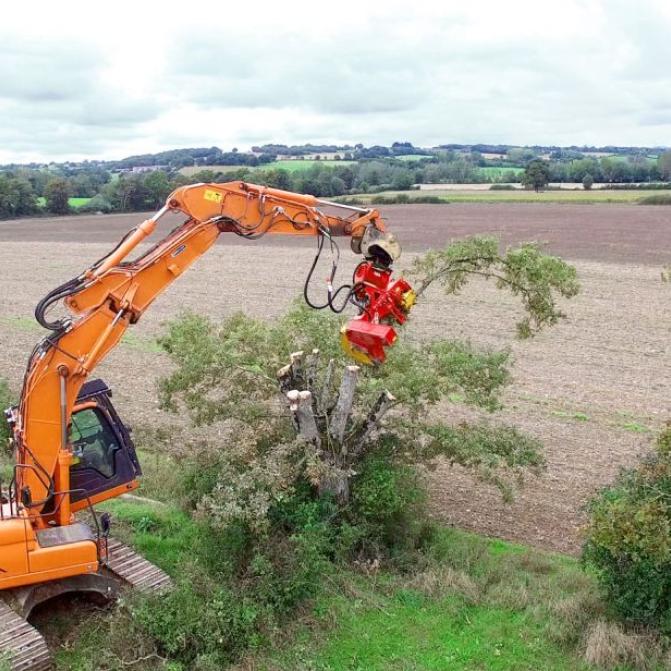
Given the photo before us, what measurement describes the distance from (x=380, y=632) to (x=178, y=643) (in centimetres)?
237

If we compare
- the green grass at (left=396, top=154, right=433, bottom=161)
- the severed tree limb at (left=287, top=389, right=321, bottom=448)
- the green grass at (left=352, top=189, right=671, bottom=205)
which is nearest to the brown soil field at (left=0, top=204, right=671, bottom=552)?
the severed tree limb at (left=287, top=389, right=321, bottom=448)

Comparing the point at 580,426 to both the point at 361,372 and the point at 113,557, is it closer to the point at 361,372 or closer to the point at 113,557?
the point at 361,372

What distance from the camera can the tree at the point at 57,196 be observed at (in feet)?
267

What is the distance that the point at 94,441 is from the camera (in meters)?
9.73

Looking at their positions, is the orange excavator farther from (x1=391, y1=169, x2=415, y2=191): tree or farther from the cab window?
(x1=391, y1=169, x2=415, y2=191): tree

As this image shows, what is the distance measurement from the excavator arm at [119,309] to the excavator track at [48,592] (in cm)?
81

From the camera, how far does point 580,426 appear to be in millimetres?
16344

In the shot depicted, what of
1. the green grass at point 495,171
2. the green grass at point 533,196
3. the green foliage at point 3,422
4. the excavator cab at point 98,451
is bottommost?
the green foliage at point 3,422

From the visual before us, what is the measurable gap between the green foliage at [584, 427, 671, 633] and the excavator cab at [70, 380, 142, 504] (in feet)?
19.0

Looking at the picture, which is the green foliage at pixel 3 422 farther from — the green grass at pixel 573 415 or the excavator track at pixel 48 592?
A: the green grass at pixel 573 415

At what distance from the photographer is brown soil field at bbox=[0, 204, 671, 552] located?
1335cm

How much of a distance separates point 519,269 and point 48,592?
7453 millimetres

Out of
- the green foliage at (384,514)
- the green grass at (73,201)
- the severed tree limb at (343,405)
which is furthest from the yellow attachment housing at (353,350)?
the green grass at (73,201)

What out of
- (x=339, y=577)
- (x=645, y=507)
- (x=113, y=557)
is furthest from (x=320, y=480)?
(x=645, y=507)
